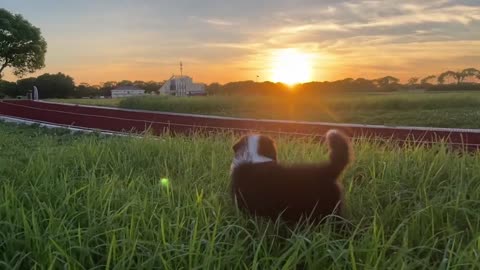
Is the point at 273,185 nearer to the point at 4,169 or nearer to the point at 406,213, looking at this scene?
the point at 406,213

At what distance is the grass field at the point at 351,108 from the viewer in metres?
13.4

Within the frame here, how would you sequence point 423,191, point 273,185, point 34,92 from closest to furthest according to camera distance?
1. point 273,185
2. point 423,191
3. point 34,92

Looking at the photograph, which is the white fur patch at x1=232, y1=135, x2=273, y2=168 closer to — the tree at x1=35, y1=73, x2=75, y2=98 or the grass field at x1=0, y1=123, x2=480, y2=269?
the grass field at x1=0, y1=123, x2=480, y2=269

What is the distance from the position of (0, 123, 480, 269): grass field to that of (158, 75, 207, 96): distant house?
2609cm

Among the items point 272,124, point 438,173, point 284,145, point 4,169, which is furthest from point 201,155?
point 272,124

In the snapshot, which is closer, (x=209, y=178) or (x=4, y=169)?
(x=209, y=178)

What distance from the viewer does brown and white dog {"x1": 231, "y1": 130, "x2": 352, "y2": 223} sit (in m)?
2.65

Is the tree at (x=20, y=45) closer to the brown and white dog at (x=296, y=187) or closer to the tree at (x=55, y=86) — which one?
the tree at (x=55, y=86)

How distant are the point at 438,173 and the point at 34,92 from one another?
26.6 m

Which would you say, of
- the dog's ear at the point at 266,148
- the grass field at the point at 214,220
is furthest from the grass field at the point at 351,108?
the dog's ear at the point at 266,148

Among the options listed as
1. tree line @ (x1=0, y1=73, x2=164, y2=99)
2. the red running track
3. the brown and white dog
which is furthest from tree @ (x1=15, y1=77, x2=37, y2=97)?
the brown and white dog

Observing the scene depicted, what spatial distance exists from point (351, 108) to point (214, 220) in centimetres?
1534

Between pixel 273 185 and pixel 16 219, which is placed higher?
pixel 273 185

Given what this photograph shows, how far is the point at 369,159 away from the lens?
14.6 feet
